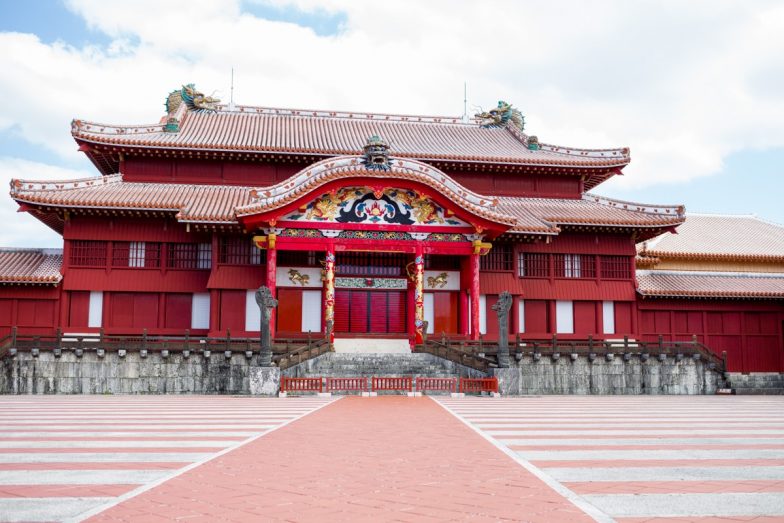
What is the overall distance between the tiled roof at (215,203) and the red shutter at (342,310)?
17.7 feet

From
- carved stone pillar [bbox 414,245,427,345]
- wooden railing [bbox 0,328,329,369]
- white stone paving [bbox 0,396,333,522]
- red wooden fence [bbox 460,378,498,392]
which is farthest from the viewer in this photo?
carved stone pillar [bbox 414,245,427,345]

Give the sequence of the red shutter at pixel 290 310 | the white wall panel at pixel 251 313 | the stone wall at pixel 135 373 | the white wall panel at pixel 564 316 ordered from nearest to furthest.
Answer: the stone wall at pixel 135 373 → the white wall panel at pixel 251 313 → the red shutter at pixel 290 310 → the white wall panel at pixel 564 316

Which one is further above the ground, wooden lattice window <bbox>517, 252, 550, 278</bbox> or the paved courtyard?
wooden lattice window <bbox>517, 252, 550, 278</bbox>

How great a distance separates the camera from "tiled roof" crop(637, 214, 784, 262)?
115 ft

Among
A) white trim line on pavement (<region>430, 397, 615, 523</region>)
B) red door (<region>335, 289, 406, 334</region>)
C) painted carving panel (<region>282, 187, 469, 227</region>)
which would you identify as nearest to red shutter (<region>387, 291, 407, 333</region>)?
red door (<region>335, 289, 406, 334</region>)

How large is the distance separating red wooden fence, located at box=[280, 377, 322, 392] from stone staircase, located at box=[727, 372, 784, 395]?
636 inches

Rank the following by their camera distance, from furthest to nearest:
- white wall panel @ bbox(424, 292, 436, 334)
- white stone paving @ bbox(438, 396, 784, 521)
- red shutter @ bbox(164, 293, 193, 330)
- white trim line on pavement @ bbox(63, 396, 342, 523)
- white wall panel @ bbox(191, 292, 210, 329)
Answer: white wall panel @ bbox(424, 292, 436, 334)
white wall panel @ bbox(191, 292, 210, 329)
red shutter @ bbox(164, 293, 193, 330)
white stone paving @ bbox(438, 396, 784, 521)
white trim line on pavement @ bbox(63, 396, 342, 523)

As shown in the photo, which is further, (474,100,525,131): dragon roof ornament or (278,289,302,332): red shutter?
(474,100,525,131): dragon roof ornament

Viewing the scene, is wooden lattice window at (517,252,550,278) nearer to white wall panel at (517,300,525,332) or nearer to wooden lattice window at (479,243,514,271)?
wooden lattice window at (479,243,514,271)

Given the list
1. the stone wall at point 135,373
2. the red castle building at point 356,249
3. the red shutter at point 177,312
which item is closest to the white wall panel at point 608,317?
the red castle building at point 356,249

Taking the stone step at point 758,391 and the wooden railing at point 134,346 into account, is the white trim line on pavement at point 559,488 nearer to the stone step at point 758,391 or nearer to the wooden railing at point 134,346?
the wooden railing at point 134,346

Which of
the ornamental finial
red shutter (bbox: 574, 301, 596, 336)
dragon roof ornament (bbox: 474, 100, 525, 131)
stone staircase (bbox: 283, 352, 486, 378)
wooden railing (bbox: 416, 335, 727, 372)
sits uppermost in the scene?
dragon roof ornament (bbox: 474, 100, 525, 131)

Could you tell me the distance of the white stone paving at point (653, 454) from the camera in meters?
6.22

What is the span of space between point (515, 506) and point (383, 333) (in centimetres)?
2388
